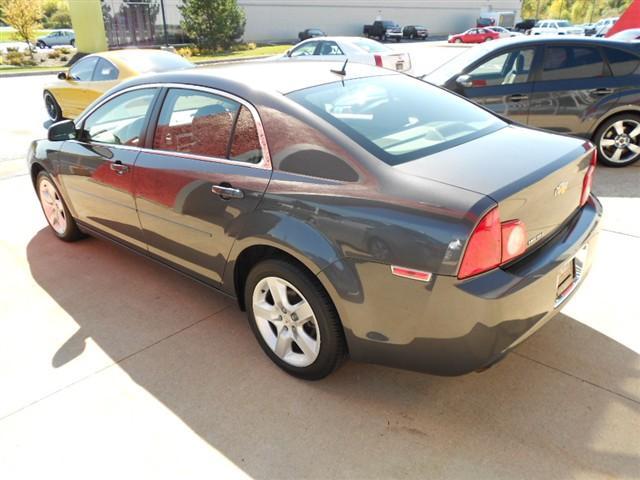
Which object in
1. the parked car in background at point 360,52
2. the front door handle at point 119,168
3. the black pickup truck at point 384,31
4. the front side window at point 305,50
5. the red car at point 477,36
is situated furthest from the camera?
the black pickup truck at point 384,31

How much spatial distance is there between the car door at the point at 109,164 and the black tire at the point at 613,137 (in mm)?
5319

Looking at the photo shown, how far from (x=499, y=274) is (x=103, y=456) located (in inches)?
77.9

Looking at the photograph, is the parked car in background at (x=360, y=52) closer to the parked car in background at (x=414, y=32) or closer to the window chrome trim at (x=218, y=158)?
the window chrome trim at (x=218, y=158)

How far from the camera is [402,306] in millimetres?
2180

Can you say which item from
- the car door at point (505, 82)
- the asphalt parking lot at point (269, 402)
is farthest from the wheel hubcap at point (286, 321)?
the car door at point (505, 82)

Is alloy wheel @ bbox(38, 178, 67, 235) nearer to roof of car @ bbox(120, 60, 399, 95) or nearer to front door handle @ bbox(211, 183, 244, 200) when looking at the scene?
roof of car @ bbox(120, 60, 399, 95)

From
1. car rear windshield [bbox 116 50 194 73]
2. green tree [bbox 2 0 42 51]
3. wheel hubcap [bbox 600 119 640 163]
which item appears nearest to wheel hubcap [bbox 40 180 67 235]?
car rear windshield [bbox 116 50 194 73]

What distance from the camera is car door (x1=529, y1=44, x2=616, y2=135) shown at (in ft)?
19.7

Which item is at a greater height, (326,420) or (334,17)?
(334,17)

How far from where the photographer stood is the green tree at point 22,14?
27.0 m

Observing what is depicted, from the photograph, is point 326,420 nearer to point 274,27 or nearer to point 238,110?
Answer: point 238,110

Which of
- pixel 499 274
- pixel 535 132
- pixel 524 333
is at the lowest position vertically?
pixel 524 333

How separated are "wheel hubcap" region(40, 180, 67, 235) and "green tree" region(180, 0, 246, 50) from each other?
29261mm

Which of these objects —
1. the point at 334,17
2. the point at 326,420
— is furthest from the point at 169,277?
the point at 334,17
